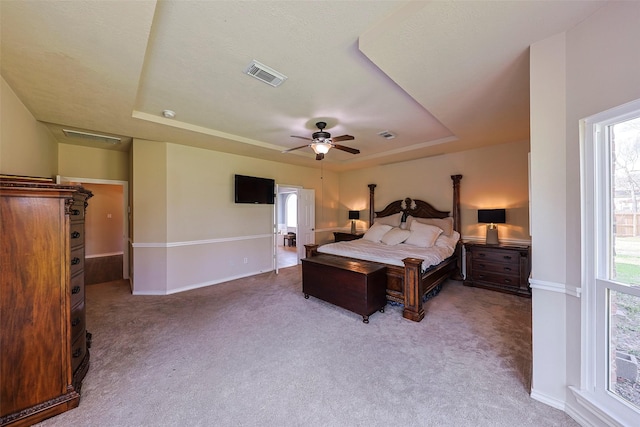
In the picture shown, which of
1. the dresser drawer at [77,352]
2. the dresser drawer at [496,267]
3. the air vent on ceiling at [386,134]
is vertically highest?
the air vent on ceiling at [386,134]

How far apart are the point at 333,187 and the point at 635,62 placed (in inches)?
231

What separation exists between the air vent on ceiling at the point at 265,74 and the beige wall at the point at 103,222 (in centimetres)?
710

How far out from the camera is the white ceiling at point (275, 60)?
1436 millimetres

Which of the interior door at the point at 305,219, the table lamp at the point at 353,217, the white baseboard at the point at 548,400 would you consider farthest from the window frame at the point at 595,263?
the interior door at the point at 305,219

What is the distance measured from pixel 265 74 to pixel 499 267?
4466 mm

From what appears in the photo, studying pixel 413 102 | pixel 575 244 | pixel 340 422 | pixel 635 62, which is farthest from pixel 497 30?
pixel 340 422

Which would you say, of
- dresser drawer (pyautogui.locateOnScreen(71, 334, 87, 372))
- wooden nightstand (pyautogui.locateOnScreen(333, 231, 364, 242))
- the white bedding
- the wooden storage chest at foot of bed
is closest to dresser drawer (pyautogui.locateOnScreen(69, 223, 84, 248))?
dresser drawer (pyautogui.locateOnScreen(71, 334, 87, 372))

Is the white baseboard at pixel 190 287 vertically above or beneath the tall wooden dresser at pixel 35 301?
beneath

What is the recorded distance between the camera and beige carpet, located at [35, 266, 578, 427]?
1.62 metres

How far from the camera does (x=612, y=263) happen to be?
1.43 meters

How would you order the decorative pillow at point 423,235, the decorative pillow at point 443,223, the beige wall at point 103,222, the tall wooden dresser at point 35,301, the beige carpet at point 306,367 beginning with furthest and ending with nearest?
the beige wall at point 103,222, the decorative pillow at point 443,223, the decorative pillow at point 423,235, the beige carpet at point 306,367, the tall wooden dresser at point 35,301

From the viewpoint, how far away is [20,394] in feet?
5.04

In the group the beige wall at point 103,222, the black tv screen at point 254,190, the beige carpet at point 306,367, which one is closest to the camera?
the beige carpet at point 306,367

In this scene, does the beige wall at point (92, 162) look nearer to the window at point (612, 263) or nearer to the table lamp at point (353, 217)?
the table lamp at point (353, 217)
